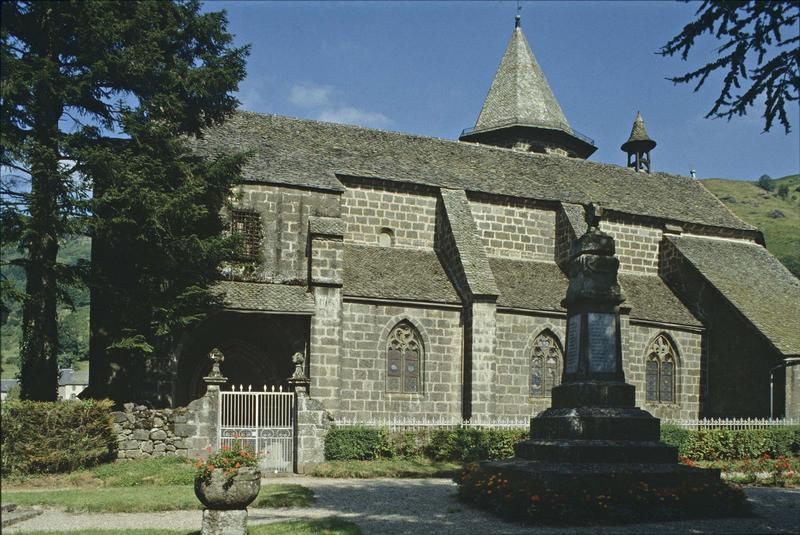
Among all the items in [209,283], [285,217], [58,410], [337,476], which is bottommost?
[337,476]

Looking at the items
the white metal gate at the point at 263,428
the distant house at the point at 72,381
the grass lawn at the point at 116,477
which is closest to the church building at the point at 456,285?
the white metal gate at the point at 263,428

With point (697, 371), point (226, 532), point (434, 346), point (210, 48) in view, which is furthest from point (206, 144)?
point (697, 371)

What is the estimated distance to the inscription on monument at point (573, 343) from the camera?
15.3 metres

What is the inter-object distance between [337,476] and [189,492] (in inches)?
176

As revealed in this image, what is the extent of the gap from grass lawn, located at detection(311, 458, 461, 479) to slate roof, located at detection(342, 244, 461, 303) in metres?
6.80

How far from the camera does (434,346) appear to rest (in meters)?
26.8

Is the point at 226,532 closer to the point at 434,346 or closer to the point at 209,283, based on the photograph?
the point at 209,283

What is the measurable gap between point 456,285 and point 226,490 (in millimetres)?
17678

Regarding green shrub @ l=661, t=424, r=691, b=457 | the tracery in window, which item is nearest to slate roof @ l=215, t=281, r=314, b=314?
the tracery in window

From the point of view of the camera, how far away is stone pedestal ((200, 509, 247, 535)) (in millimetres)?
10906

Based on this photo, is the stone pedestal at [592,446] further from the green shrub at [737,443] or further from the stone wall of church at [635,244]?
the stone wall of church at [635,244]

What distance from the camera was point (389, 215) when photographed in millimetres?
29625

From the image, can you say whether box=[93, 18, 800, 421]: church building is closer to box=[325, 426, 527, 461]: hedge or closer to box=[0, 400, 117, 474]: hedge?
box=[325, 426, 527, 461]: hedge

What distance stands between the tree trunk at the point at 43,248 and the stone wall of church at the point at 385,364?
8.89 meters
